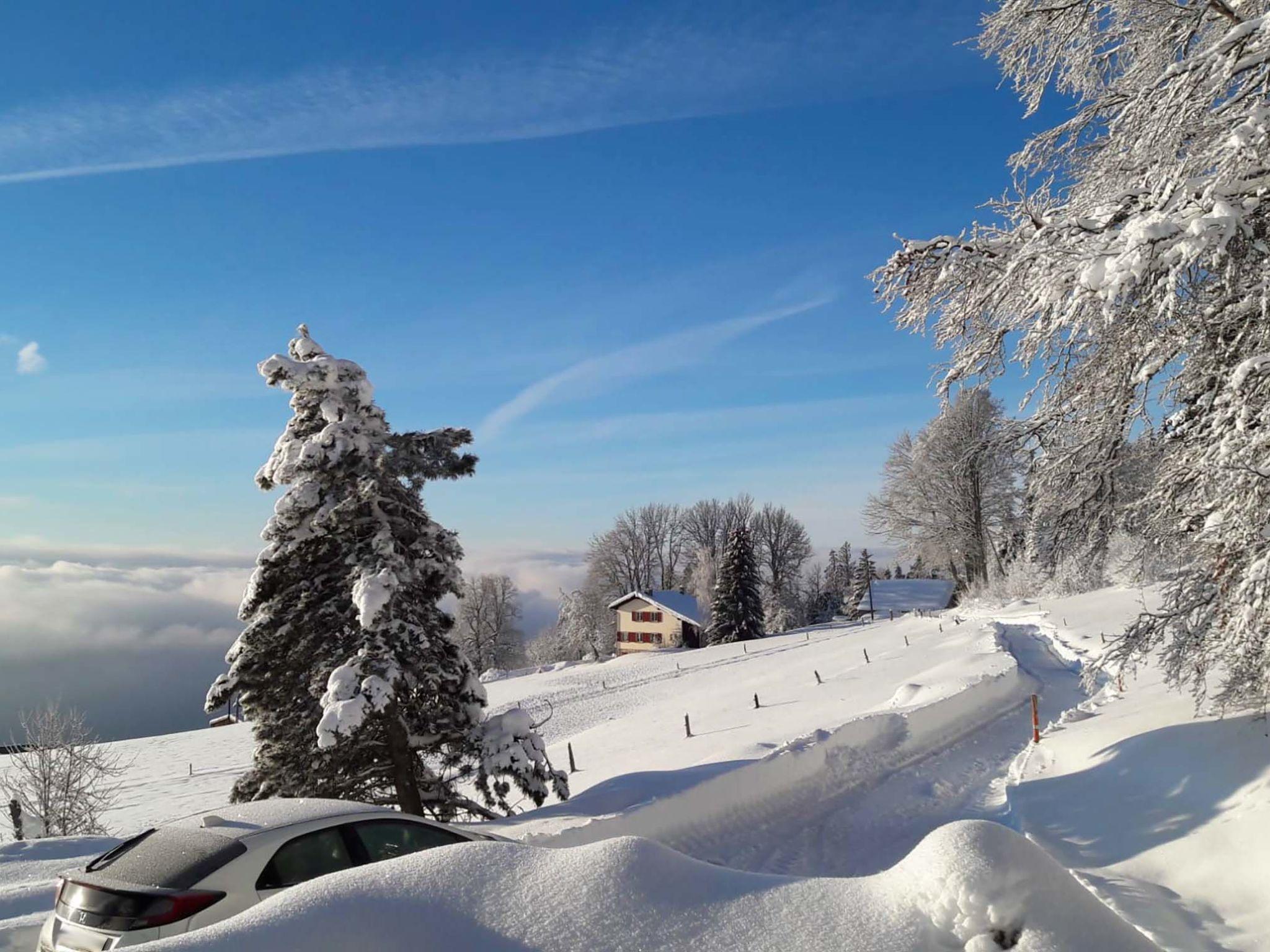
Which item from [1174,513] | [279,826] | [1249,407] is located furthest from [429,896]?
[1174,513]

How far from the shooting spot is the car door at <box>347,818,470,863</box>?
5898 millimetres

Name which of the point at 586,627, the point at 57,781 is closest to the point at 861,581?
the point at 586,627

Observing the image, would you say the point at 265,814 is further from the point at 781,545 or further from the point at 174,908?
the point at 781,545

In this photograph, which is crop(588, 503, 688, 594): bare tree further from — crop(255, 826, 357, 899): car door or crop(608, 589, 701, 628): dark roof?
crop(255, 826, 357, 899): car door

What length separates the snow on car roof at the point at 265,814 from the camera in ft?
18.2

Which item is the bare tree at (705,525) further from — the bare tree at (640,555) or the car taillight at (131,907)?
the car taillight at (131,907)

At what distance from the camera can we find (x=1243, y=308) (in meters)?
5.86

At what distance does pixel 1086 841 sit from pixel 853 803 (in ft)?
12.3

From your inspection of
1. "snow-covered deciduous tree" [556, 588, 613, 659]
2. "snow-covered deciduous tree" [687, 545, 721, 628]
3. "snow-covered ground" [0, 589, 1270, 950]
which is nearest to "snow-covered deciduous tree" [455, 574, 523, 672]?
"snow-covered deciduous tree" [556, 588, 613, 659]

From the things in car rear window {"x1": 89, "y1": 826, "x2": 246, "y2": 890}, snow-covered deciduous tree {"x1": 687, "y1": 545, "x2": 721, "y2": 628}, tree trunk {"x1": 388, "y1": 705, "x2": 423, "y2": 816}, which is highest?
snow-covered deciduous tree {"x1": 687, "y1": 545, "x2": 721, "y2": 628}

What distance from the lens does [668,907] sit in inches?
127

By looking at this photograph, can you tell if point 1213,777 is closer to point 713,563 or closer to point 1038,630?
point 1038,630

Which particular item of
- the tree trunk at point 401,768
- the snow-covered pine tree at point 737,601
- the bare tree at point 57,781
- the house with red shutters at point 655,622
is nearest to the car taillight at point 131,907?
the tree trunk at point 401,768

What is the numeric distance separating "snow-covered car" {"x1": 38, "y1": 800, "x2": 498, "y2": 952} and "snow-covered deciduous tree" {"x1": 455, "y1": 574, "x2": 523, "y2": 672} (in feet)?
244
